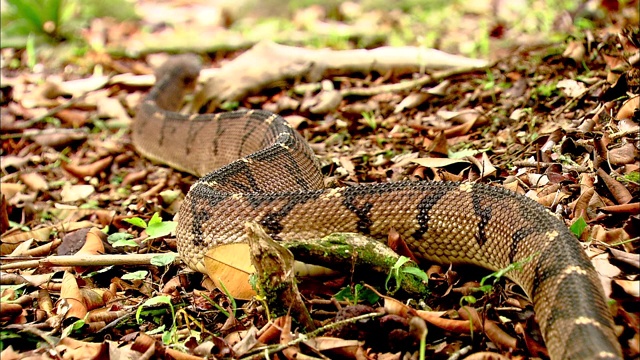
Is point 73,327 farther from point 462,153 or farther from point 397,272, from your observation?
point 462,153

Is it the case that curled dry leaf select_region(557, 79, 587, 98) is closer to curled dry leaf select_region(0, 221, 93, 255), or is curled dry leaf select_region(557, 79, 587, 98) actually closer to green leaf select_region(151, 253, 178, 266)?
green leaf select_region(151, 253, 178, 266)

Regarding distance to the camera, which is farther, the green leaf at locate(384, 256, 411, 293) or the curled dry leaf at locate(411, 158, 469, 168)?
the curled dry leaf at locate(411, 158, 469, 168)

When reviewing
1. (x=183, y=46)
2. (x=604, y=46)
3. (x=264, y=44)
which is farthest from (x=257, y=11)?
(x=604, y=46)

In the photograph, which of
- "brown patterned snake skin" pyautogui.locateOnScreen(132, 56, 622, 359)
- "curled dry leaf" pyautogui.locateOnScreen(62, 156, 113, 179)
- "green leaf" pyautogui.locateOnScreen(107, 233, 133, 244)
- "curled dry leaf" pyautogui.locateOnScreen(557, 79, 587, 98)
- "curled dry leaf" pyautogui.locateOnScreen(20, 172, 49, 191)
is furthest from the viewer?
"curled dry leaf" pyautogui.locateOnScreen(62, 156, 113, 179)

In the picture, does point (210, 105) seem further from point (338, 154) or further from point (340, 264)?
point (340, 264)

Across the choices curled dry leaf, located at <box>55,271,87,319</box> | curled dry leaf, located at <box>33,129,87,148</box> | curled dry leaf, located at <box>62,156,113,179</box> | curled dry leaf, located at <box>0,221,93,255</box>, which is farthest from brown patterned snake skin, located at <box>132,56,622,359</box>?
curled dry leaf, located at <box>33,129,87,148</box>

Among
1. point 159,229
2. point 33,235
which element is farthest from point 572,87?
point 33,235
